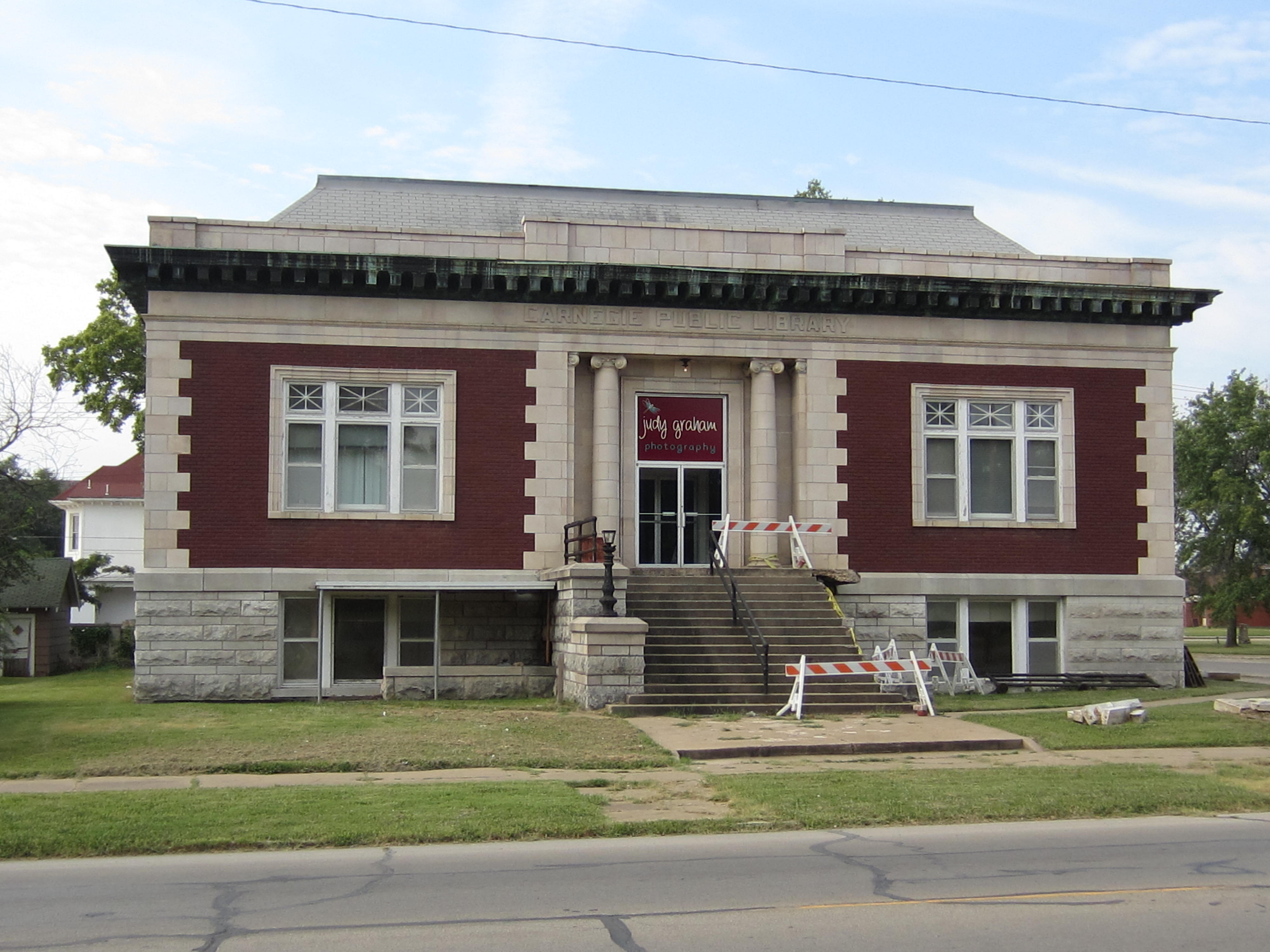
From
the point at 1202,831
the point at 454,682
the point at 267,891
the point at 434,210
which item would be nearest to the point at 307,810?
the point at 267,891

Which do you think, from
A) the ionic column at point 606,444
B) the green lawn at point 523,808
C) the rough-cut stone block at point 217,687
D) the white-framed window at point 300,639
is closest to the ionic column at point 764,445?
the ionic column at point 606,444

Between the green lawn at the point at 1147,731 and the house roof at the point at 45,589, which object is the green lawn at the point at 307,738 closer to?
the green lawn at the point at 1147,731

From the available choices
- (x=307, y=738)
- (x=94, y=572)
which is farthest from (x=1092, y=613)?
(x=94, y=572)

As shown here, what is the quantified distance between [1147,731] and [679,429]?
1091 cm

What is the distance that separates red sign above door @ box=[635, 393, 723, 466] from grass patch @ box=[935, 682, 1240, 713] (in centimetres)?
662

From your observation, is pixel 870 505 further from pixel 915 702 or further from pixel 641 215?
pixel 641 215

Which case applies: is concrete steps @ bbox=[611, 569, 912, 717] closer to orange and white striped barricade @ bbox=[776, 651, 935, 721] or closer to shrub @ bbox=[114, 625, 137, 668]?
orange and white striped barricade @ bbox=[776, 651, 935, 721]

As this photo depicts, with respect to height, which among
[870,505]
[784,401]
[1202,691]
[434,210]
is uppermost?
[434,210]

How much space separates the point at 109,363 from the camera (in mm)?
41219

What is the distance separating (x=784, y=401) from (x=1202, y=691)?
31.2ft

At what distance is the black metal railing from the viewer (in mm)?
22844

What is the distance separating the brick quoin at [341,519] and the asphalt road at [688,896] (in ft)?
44.3

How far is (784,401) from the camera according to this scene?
25297 mm

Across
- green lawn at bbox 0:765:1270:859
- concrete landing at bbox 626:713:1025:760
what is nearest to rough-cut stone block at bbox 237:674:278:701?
concrete landing at bbox 626:713:1025:760
